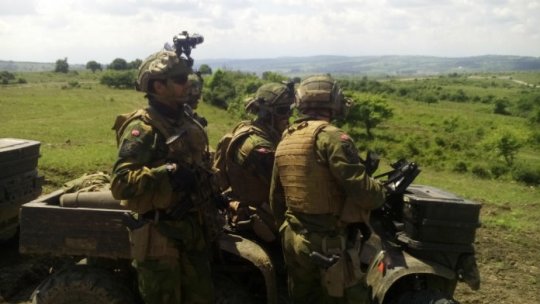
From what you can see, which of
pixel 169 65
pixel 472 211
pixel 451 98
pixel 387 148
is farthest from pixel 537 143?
pixel 451 98

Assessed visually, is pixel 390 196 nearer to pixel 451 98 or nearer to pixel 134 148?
pixel 134 148

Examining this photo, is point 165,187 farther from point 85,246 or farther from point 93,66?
point 93,66

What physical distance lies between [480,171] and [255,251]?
16.7 meters

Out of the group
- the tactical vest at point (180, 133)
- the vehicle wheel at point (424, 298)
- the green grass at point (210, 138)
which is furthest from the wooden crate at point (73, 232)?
the green grass at point (210, 138)

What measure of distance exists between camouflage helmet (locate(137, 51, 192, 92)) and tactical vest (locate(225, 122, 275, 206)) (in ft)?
3.62

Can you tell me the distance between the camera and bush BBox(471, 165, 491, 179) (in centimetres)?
1903

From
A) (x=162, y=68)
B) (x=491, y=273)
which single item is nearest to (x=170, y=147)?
(x=162, y=68)

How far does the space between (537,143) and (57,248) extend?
2788 centimetres

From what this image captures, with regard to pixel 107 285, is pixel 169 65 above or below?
above

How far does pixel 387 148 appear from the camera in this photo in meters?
23.3

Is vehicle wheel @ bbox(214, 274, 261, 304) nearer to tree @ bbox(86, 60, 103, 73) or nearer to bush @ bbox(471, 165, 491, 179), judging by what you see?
bush @ bbox(471, 165, 491, 179)

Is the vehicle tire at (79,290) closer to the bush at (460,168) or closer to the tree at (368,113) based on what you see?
the bush at (460,168)

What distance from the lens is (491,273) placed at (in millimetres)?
7230

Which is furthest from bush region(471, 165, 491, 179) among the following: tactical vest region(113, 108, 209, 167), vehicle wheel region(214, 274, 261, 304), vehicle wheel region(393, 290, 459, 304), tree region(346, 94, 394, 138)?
tactical vest region(113, 108, 209, 167)
